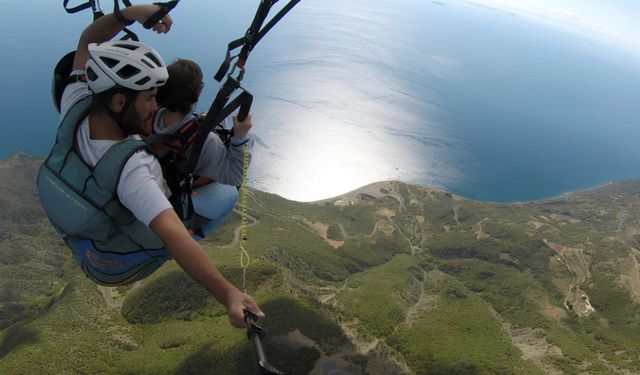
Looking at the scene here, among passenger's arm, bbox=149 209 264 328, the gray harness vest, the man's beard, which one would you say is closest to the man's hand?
the gray harness vest

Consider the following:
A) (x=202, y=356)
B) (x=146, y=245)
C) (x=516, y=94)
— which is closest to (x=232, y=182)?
(x=146, y=245)

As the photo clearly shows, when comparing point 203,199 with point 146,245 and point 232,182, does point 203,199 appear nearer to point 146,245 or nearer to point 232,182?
point 232,182

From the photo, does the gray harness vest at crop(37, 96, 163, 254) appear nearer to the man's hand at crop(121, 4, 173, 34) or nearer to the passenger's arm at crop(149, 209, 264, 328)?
the passenger's arm at crop(149, 209, 264, 328)

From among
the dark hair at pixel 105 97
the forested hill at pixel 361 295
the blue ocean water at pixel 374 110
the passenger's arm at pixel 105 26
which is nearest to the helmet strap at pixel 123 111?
the dark hair at pixel 105 97

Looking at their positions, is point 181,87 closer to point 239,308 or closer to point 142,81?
point 142,81

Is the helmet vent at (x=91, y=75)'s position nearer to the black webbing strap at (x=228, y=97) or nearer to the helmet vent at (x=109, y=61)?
the helmet vent at (x=109, y=61)

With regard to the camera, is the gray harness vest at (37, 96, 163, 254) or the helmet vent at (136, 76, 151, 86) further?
the helmet vent at (136, 76, 151, 86)

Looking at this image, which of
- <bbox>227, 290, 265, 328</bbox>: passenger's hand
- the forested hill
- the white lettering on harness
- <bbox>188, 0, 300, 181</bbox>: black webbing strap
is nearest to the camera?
<bbox>227, 290, 265, 328</bbox>: passenger's hand

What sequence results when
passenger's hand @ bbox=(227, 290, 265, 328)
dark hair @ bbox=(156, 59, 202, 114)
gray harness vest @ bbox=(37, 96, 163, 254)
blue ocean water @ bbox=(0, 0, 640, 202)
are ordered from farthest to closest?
1. blue ocean water @ bbox=(0, 0, 640, 202)
2. dark hair @ bbox=(156, 59, 202, 114)
3. gray harness vest @ bbox=(37, 96, 163, 254)
4. passenger's hand @ bbox=(227, 290, 265, 328)
